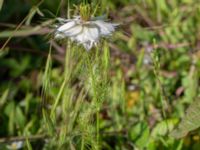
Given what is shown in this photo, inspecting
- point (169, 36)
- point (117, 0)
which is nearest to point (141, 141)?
point (169, 36)

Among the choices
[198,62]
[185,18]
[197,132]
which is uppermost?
[185,18]

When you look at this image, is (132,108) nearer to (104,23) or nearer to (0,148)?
(0,148)

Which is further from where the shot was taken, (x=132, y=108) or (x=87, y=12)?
(x=132, y=108)

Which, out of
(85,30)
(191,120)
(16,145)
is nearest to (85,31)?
(85,30)

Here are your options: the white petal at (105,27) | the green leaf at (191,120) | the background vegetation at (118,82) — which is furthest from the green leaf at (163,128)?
the white petal at (105,27)

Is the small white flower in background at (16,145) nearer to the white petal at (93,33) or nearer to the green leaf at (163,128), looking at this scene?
the green leaf at (163,128)

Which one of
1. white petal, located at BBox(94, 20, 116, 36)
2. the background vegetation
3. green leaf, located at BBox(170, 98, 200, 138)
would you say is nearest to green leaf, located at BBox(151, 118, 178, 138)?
the background vegetation
